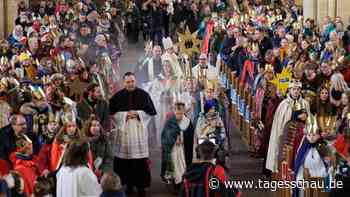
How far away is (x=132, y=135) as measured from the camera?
47.3ft

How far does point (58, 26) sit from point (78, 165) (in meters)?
16.1

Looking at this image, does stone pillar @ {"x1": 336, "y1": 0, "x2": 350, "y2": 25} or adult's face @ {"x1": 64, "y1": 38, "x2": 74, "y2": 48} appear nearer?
adult's face @ {"x1": 64, "y1": 38, "x2": 74, "y2": 48}

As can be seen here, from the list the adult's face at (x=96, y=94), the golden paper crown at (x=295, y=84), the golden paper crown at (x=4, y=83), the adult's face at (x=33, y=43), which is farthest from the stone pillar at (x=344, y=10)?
the adult's face at (x=96, y=94)

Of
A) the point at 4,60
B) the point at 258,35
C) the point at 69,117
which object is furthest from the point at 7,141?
the point at 258,35

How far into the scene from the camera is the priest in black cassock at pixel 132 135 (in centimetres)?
1442

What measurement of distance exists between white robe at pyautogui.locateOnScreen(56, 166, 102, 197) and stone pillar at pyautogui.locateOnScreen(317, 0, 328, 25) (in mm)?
18117

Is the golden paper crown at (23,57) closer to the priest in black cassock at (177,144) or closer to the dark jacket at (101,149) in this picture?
the priest in black cassock at (177,144)

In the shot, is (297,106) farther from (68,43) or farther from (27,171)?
(68,43)

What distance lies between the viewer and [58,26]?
26219 mm

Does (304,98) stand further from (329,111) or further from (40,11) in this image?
(40,11)

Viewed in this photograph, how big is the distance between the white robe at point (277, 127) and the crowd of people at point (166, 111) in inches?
1.1

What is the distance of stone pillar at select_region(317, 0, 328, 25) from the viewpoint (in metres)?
27.7

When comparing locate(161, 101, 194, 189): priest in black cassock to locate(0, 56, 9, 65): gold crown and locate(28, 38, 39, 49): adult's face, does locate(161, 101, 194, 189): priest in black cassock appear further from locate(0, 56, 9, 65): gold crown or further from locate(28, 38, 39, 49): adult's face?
locate(28, 38, 39, 49): adult's face

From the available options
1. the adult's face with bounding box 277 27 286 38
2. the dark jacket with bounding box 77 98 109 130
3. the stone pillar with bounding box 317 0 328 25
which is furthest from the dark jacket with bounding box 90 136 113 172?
the stone pillar with bounding box 317 0 328 25
